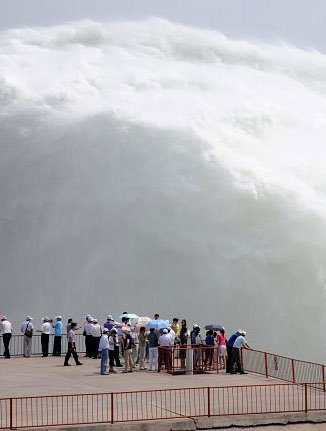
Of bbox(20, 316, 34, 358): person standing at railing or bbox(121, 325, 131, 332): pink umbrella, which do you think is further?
bbox(20, 316, 34, 358): person standing at railing

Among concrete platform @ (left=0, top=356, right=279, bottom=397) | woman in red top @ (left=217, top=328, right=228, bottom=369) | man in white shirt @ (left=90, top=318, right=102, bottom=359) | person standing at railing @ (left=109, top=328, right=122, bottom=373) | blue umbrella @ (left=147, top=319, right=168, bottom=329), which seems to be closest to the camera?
concrete platform @ (left=0, top=356, right=279, bottom=397)

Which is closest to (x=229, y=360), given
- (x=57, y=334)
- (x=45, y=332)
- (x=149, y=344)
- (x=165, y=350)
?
(x=165, y=350)

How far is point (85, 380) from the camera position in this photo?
26.5 m

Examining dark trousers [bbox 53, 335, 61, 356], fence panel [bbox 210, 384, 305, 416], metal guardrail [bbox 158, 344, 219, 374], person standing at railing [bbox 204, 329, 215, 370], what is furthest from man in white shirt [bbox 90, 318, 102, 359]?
fence panel [bbox 210, 384, 305, 416]

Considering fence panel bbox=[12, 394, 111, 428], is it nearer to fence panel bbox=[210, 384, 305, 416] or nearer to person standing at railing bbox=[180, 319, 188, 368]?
fence panel bbox=[210, 384, 305, 416]

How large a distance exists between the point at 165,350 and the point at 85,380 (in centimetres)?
280

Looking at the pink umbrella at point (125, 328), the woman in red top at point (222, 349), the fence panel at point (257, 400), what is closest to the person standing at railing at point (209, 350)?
the woman in red top at point (222, 349)

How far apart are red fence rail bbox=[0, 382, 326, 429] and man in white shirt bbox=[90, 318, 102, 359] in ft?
22.8

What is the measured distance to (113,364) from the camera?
2836cm

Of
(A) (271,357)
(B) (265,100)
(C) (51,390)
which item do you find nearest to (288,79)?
(B) (265,100)

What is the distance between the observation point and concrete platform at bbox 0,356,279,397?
2478 cm

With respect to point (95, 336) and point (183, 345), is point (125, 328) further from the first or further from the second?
point (95, 336)

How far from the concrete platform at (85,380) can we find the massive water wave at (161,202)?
9475 millimetres

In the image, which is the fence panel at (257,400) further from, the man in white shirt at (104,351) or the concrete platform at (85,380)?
the man in white shirt at (104,351)
